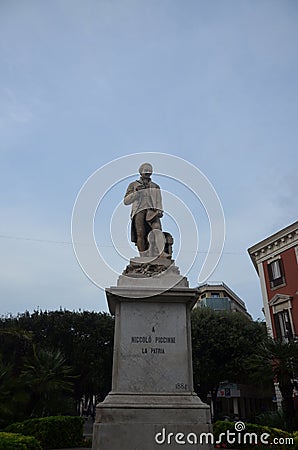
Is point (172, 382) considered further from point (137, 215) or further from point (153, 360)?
point (137, 215)

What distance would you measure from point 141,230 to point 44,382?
13.3m

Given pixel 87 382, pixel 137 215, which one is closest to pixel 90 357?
pixel 87 382

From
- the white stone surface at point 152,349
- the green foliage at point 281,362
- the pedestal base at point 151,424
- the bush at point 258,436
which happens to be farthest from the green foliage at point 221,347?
the pedestal base at point 151,424

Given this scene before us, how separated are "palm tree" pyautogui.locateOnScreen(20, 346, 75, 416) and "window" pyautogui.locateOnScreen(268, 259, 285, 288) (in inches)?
770

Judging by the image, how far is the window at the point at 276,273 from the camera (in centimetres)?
3278

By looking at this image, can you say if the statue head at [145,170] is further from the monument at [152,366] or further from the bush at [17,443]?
the bush at [17,443]

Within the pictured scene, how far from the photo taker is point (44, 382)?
19453 mm

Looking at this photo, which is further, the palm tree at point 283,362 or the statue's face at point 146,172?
the palm tree at point 283,362

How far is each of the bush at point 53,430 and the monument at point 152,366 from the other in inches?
311

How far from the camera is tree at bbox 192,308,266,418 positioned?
3200 centimetres

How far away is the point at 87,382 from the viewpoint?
113 ft

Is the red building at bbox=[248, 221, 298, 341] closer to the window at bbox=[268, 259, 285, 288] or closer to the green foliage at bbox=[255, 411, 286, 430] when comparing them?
the window at bbox=[268, 259, 285, 288]

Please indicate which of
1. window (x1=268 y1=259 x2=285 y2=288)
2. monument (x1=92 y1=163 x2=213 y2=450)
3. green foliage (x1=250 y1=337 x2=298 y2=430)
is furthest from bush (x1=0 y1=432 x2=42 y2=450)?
window (x1=268 y1=259 x2=285 y2=288)

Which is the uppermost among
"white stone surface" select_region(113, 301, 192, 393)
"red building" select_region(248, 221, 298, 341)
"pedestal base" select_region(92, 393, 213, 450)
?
"red building" select_region(248, 221, 298, 341)
